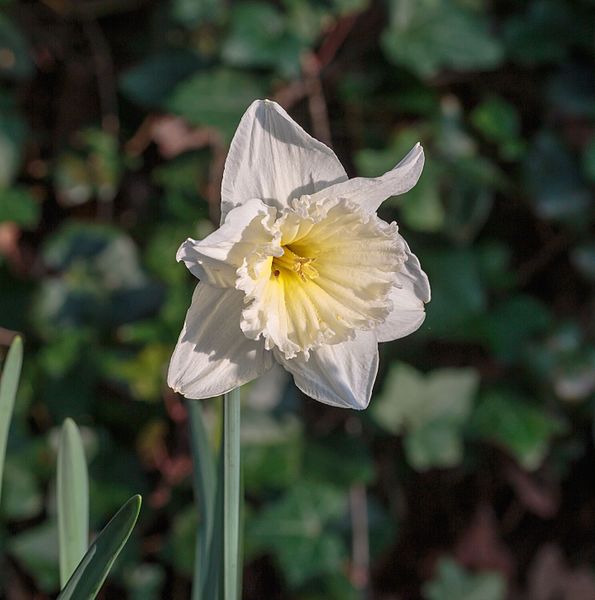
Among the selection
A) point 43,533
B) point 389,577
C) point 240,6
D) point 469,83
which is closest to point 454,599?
point 389,577

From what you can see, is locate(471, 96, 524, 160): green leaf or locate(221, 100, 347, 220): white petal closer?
locate(221, 100, 347, 220): white petal

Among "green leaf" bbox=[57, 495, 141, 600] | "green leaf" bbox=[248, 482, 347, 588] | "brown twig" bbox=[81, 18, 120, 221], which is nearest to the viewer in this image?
"green leaf" bbox=[57, 495, 141, 600]

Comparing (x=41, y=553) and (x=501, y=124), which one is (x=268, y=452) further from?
(x=501, y=124)

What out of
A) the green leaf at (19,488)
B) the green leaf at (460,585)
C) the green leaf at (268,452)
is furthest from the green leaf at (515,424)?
the green leaf at (19,488)

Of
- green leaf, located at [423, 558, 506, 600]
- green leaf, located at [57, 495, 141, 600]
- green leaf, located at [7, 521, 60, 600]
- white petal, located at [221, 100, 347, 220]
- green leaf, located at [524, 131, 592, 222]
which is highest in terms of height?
green leaf, located at [524, 131, 592, 222]

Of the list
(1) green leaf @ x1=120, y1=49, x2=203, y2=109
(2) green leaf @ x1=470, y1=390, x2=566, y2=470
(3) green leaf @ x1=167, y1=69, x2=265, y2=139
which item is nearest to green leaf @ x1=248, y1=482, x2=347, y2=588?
(2) green leaf @ x1=470, y1=390, x2=566, y2=470

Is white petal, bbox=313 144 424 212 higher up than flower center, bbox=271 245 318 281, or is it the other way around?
white petal, bbox=313 144 424 212

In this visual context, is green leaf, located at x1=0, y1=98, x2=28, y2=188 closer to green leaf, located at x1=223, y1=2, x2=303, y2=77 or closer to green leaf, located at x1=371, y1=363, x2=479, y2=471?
green leaf, located at x1=223, y1=2, x2=303, y2=77

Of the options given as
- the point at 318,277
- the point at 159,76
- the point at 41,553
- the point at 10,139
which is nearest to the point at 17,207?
the point at 10,139

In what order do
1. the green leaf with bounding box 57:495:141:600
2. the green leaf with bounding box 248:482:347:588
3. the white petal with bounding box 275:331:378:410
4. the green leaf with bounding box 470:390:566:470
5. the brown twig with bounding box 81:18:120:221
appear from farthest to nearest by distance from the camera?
the brown twig with bounding box 81:18:120:221
the green leaf with bounding box 470:390:566:470
the green leaf with bounding box 248:482:347:588
the white petal with bounding box 275:331:378:410
the green leaf with bounding box 57:495:141:600
